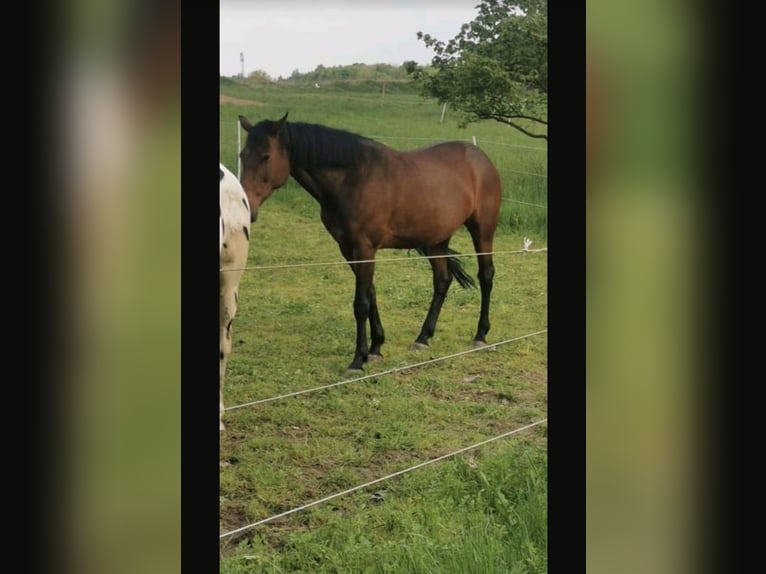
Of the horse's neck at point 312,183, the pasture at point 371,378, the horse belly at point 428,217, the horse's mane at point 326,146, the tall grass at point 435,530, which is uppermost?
the horse's mane at point 326,146

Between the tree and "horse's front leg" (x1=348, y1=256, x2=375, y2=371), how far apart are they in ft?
1.60

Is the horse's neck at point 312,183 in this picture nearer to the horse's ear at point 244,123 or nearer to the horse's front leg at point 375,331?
the horse's ear at point 244,123

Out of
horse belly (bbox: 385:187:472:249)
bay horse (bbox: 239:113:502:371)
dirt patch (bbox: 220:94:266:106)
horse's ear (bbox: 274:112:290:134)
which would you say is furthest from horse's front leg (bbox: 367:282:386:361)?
dirt patch (bbox: 220:94:266:106)

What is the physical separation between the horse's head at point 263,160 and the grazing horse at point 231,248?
0.10 ft

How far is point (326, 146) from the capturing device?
2.34 meters

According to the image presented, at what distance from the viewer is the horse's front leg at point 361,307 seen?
7.59 ft

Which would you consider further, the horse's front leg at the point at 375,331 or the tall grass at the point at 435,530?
the horse's front leg at the point at 375,331
